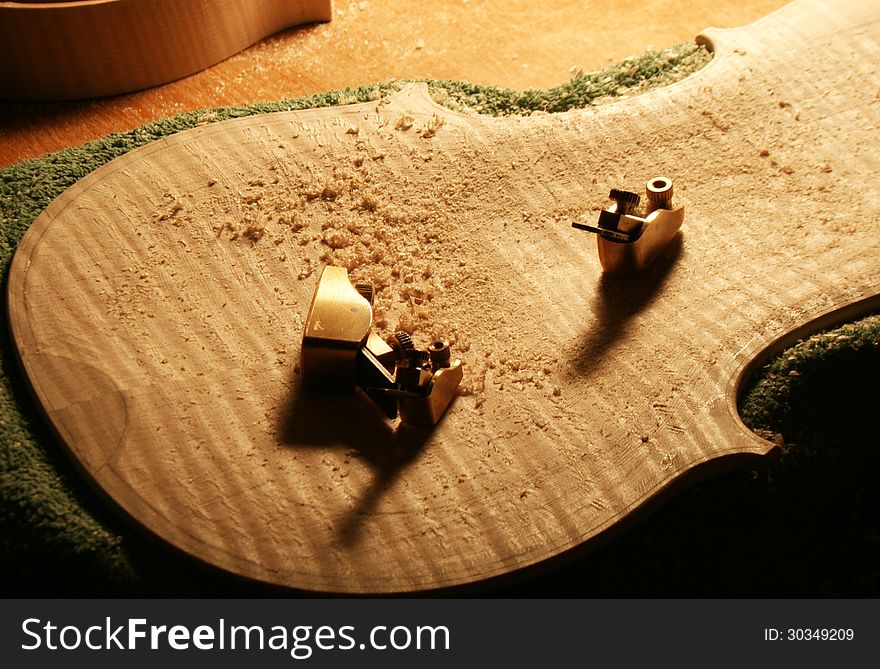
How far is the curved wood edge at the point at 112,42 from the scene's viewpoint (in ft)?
5.84

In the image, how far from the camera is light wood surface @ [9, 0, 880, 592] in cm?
103

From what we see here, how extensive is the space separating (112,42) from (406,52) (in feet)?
2.20

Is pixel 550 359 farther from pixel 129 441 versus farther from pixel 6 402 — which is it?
pixel 6 402

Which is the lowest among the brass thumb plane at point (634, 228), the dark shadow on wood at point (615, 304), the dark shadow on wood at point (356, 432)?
the dark shadow on wood at point (356, 432)

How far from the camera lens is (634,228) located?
1.23 metres

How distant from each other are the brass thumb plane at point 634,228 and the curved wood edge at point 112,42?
3.75ft

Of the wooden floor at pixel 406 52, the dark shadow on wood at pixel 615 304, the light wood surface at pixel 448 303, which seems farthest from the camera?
the wooden floor at pixel 406 52

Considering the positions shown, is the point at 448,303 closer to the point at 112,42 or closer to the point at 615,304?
the point at 615,304

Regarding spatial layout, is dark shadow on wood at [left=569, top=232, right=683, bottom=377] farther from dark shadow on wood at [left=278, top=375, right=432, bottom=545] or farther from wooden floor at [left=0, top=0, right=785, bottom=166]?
wooden floor at [left=0, top=0, right=785, bottom=166]

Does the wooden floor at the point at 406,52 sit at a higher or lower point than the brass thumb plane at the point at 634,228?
lower

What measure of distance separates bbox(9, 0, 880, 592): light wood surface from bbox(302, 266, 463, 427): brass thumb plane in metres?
0.03

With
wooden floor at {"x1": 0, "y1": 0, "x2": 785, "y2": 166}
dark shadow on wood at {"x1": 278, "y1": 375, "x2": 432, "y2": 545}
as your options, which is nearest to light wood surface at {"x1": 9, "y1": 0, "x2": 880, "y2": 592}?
dark shadow on wood at {"x1": 278, "y1": 375, "x2": 432, "y2": 545}

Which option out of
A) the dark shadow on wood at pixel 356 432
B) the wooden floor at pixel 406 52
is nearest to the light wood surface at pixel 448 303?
the dark shadow on wood at pixel 356 432

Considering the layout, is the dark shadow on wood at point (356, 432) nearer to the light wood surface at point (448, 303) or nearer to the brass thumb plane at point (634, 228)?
the light wood surface at point (448, 303)
